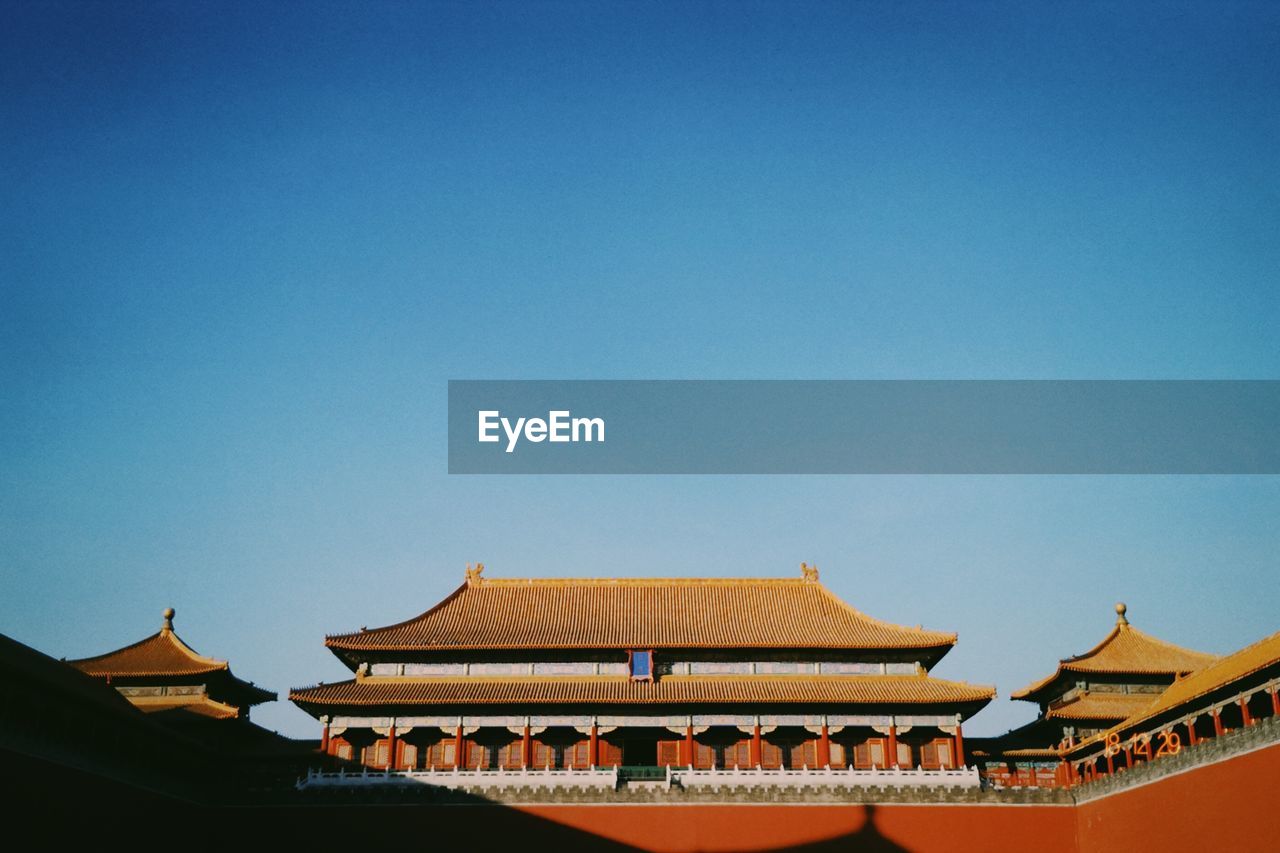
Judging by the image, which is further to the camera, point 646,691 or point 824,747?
point 646,691

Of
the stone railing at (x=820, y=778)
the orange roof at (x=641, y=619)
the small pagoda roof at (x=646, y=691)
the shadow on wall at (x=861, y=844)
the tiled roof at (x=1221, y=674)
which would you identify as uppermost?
the orange roof at (x=641, y=619)

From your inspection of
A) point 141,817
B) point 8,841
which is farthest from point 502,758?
point 8,841

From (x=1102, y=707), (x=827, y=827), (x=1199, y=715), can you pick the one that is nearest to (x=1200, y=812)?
(x=1199, y=715)

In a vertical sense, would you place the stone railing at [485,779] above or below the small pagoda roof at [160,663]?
below

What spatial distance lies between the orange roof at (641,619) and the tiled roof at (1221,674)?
23.3 feet

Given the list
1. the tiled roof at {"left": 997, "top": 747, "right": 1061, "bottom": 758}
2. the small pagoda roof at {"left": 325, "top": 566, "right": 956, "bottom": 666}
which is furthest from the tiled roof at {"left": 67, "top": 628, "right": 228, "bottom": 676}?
the tiled roof at {"left": 997, "top": 747, "right": 1061, "bottom": 758}

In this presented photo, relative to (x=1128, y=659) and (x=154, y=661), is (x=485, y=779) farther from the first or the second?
(x=1128, y=659)

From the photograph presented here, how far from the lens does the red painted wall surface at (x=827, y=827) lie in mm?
30453

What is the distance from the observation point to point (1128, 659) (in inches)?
1417

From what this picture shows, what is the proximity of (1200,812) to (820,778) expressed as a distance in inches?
399

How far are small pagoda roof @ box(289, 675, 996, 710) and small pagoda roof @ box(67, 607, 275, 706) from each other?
16.6ft

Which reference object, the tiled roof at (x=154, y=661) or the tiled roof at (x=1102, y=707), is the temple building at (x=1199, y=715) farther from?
the tiled roof at (x=154, y=661)

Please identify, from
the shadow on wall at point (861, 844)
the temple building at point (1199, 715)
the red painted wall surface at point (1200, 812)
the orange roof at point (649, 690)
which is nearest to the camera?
the red painted wall surface at point (1200, 812)

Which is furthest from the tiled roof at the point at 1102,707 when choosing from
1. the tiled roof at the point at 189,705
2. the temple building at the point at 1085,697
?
the tiled roof at the point at 189,705
